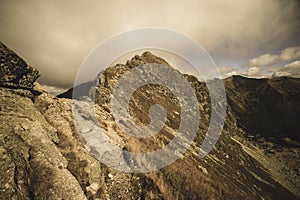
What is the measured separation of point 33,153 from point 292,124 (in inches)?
5070

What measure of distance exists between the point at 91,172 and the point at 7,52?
12458 mm

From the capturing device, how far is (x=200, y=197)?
14.5 meters

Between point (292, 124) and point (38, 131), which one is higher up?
point (292, 124)

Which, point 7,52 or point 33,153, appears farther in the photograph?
point 7,52

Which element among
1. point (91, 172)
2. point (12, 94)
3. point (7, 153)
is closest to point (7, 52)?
point (12, 94)

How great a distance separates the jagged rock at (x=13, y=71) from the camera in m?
15.4

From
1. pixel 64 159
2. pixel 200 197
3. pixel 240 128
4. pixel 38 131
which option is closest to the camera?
pixel 64 159

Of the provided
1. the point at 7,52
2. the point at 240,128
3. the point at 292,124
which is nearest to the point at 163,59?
the point at 240,128

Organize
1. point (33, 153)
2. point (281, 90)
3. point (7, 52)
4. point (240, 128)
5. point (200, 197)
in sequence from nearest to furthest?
point (33, 153) < point (200, 197) < point (7, 52) < point (240, 128) < point (281, 90)

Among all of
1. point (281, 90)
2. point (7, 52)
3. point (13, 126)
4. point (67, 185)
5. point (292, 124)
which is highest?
point (281, 90)

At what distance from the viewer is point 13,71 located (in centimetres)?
1606

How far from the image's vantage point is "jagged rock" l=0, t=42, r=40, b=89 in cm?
1540

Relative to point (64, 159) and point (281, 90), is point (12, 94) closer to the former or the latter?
point (64, 159)

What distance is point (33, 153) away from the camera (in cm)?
1137
